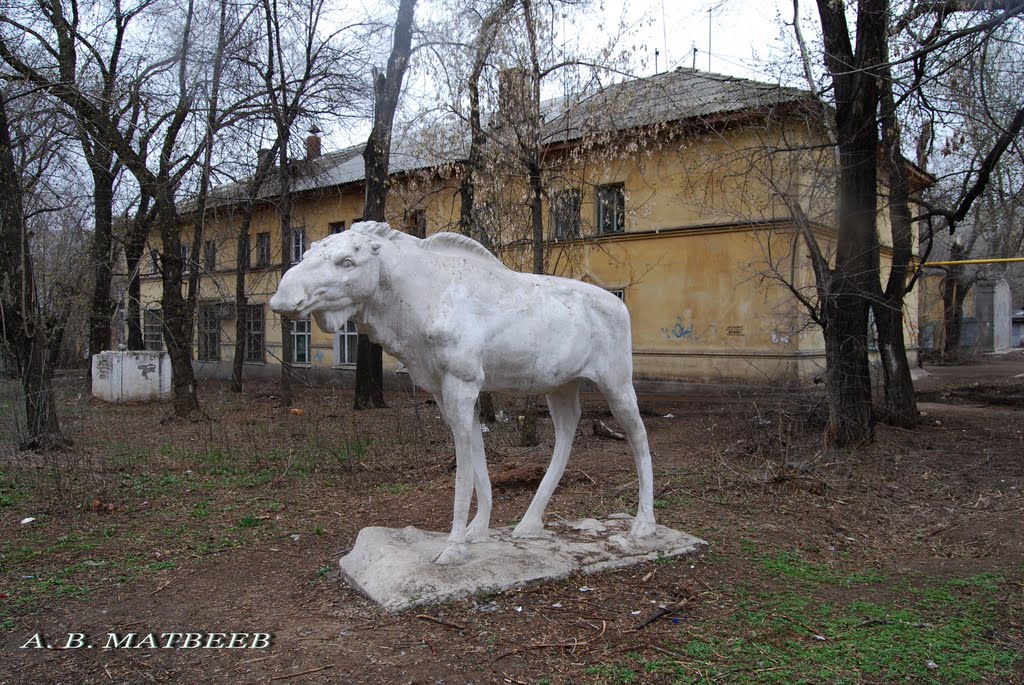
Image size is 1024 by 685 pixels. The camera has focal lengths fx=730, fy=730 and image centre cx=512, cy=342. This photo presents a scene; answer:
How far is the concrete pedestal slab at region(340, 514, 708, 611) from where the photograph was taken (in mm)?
3912

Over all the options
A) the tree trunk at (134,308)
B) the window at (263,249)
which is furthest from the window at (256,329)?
the tree trunk at (134,308)

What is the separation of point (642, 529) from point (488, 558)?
1.20 metres

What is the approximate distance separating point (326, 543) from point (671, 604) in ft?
8.51

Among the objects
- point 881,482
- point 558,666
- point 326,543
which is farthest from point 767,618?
point 881,482

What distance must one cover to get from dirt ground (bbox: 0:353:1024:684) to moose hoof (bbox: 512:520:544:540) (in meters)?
0.61

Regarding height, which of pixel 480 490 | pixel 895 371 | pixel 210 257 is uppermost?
pixel 210 257

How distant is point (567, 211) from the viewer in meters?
9.78

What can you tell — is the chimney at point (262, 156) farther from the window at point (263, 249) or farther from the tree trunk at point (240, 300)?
the window at point (263, 249)

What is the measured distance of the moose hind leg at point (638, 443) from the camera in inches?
189

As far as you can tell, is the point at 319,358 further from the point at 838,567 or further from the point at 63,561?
the point at 838,567

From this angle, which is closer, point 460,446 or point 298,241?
point 460,446

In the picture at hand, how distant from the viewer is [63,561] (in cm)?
483

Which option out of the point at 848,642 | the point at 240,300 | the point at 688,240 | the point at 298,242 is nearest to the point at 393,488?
the point at 848,642

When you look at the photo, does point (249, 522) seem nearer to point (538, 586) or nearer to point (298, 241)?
point (538, 586)
